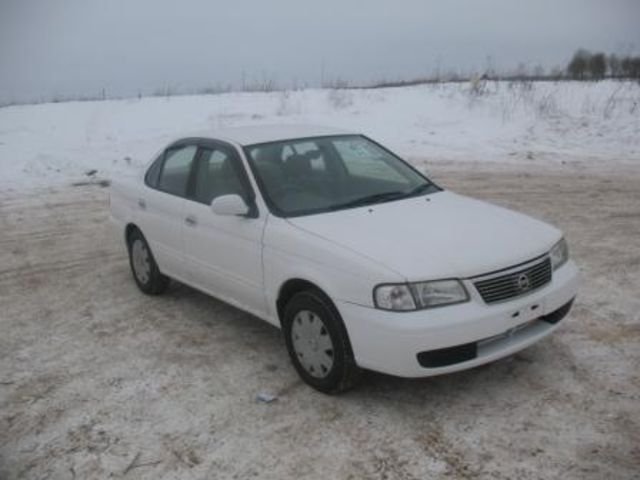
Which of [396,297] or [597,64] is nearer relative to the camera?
[396,297]

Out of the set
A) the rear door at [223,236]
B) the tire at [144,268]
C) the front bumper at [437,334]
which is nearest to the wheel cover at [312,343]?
the front bumper at [437,334]

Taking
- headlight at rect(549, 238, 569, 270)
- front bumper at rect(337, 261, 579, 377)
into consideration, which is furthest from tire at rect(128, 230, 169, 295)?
headlight at rect(549, 238, 569, 270)

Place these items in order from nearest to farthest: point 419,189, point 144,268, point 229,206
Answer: point 229,206
point 419,189
point 144,268

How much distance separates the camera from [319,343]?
13.7 feet

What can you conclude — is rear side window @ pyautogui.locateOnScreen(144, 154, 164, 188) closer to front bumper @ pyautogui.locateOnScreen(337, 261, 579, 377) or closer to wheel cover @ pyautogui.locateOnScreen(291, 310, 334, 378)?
wheel cover @ pyautogui.locateOnScreen(291, 310, 334, 378)

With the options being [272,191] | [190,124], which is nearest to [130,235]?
[272,191]

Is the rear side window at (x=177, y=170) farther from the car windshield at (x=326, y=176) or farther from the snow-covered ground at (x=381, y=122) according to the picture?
the snow-covered ground at (x=381, y=122)

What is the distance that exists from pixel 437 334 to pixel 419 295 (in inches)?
9.0

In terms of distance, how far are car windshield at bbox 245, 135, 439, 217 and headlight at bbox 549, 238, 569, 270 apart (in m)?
1.06

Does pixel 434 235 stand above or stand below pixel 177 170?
below

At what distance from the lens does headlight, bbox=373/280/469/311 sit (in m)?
3.73

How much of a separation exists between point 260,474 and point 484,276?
159 centimetres

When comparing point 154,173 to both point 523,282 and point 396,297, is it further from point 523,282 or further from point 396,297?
point 523,282

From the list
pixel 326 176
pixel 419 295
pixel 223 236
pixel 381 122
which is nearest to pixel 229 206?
pixel 223 236
